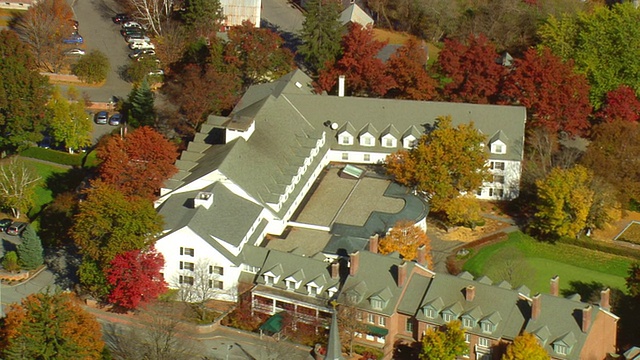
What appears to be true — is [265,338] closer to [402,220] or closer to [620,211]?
[402,220]

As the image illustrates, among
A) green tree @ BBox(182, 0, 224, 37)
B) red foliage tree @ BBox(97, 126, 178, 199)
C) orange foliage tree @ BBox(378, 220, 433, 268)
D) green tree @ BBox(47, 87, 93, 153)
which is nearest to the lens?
orange foliage tree @ BBox(378, 220, 433, 268)

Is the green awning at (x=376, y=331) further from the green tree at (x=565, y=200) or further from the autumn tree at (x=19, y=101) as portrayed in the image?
the autumn tree at (x=19, y=101)

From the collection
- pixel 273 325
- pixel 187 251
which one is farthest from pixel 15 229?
pixel 273 325

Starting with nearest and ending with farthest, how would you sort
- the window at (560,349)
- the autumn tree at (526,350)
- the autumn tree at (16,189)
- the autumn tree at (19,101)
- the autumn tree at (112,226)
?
the autumn tree at (526,350) < the window at (560,349) < the autumn tree at (112,226) < the autumn tree at (16,189) < the autumn tree at (19,101)

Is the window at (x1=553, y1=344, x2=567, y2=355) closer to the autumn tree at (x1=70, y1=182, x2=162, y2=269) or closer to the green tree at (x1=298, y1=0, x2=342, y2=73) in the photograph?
the autumn tree at (x1=70, y1=182, x2=162, y2=269)

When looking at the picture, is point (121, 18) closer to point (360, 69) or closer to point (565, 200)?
point (360, 69)

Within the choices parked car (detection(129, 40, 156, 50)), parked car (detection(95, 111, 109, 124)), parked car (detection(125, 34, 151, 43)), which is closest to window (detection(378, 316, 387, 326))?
parked car (detection(95, 111, 109, 124))

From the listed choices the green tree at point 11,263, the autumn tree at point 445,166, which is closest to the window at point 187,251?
the green tree at point 11,263
